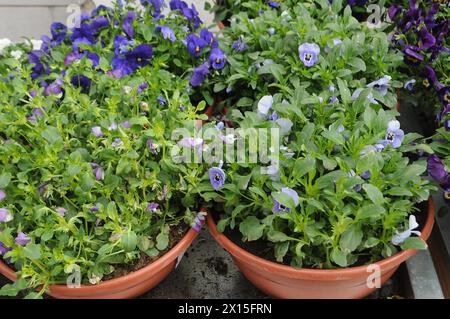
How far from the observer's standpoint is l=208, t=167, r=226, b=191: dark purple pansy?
51.3 inches

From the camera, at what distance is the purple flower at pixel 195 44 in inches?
67.4

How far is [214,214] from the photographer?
1481 millimetres

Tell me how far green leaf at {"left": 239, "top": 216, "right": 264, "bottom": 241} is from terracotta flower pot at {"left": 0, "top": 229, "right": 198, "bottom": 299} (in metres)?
0.17

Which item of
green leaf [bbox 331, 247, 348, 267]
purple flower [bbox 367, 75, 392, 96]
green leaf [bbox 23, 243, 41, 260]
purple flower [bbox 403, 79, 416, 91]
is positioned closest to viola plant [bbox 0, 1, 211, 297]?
green leaf [bbox 23, 243, 41, 260]

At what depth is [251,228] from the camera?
4.26ft

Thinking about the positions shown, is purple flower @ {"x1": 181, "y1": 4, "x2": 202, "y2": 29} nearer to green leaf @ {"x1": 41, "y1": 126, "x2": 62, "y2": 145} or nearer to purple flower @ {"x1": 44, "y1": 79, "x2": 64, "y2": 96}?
purple flower @ {"x1": 44, "y1": 79, "x2": 64, "y2": 96}

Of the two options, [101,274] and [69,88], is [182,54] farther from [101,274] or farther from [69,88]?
[101,274]

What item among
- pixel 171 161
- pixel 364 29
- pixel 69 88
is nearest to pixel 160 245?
pixel 171 161

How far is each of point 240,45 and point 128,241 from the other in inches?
31.3

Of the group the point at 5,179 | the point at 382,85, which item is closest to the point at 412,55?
the point at 382,85

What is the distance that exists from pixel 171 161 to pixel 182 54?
569mm

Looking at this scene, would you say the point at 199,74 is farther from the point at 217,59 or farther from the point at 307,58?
the point at 307,58

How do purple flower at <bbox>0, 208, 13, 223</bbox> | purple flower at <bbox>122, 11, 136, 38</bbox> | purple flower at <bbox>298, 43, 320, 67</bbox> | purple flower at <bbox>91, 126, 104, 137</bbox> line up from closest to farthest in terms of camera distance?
1. purple flower at <bbox>0, 208, 13, 223</bbox>
2. purple flower at <bbox>91, 126, 104, 137</bbox>
3. purple flower at <bbox>298, 43, 320, 67</bbox>
4. purple flower at <bbox>122, 11, 136, 38</bbox>

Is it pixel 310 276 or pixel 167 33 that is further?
pixel 167 33
